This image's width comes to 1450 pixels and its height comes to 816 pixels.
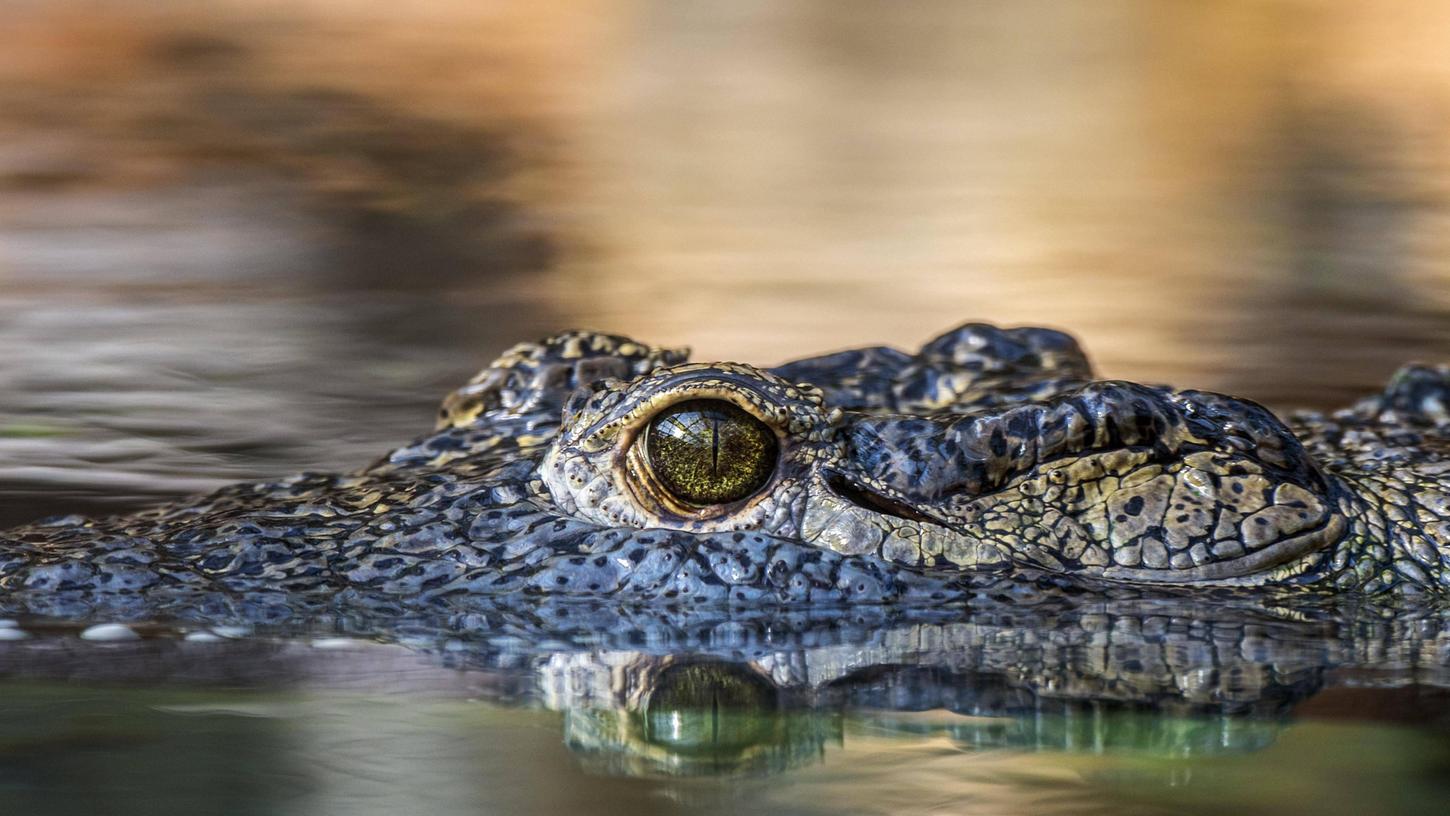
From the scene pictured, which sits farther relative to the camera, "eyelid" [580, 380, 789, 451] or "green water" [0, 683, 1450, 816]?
"eyelid" [580, 380, 789, 451]

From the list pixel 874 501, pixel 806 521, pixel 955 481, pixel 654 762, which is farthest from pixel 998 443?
pixel 654 762

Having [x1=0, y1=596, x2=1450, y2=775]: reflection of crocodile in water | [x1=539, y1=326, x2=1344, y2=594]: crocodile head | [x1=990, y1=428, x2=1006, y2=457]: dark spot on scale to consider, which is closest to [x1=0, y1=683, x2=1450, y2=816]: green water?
[x1=0, y1=596, x2=1450, y2=775]: reflection of crocodile in water

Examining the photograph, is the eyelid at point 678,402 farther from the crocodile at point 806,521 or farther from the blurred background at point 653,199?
the blurred background at point 653,199

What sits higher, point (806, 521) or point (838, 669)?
point (806, 521)

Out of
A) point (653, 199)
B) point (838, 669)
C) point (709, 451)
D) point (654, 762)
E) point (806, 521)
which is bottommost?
point (654, 762)

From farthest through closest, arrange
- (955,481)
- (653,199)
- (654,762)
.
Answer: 1. (653,199)
2. (955,481)
3. (654,762)

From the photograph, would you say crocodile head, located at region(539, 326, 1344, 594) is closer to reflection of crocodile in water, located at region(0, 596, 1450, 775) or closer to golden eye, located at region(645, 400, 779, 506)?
golden eye, located at region(645, 400, 779, 506)

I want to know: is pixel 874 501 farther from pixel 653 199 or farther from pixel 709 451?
pixel 653 199

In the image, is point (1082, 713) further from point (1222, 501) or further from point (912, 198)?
point (912, 198)
